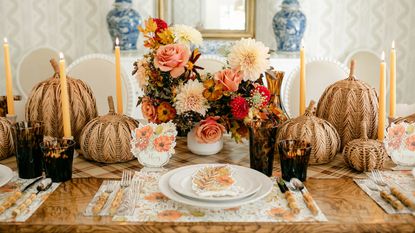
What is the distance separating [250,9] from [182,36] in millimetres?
2384

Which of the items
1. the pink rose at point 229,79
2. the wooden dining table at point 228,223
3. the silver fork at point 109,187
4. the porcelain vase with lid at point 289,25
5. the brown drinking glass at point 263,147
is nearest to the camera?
the wooden dining table at point 228,223

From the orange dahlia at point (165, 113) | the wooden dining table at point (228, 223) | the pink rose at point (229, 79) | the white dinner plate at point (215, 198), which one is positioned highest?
the pink rose at point (229, 79)

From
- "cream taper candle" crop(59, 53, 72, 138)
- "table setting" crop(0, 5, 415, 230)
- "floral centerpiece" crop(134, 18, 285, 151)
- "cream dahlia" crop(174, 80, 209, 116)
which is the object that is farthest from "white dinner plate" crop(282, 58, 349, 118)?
"cream taper candle" crop(59, 53, 72, 138)

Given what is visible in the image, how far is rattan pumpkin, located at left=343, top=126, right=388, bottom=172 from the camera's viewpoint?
3.82 ft

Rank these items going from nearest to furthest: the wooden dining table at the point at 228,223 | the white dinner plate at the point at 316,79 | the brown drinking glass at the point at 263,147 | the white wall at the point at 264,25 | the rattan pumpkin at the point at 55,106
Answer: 1. the wooden dining table at the point at 228,223
2. the brown drinking glass at the point at 263,147
3. the rattan pumpkin at the point at 55,106
4. the white dinner plate at the point at 316,79
5. the white wall at the point at 264,25

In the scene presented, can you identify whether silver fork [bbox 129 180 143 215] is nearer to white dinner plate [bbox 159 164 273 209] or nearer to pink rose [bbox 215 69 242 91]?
white dinner plate [bbox 159 164 273 209]

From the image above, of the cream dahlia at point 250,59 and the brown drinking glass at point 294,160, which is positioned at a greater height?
the cream dahlia at point 250,59

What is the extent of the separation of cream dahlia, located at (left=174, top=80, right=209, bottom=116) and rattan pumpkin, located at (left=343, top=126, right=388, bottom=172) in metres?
0.39

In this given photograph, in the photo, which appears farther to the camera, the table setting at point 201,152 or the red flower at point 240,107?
the red flower at point 240,107

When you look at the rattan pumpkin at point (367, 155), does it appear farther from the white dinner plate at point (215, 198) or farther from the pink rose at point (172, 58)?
the pink rose at point (172, 58)

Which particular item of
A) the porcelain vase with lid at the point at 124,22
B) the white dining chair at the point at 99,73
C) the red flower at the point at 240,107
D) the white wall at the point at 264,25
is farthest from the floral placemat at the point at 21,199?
the white wall at the point at 264,25

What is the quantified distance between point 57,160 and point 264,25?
2766 mm

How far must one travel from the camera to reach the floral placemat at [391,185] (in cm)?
95

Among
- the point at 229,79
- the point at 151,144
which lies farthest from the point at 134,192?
the point at 229,79
